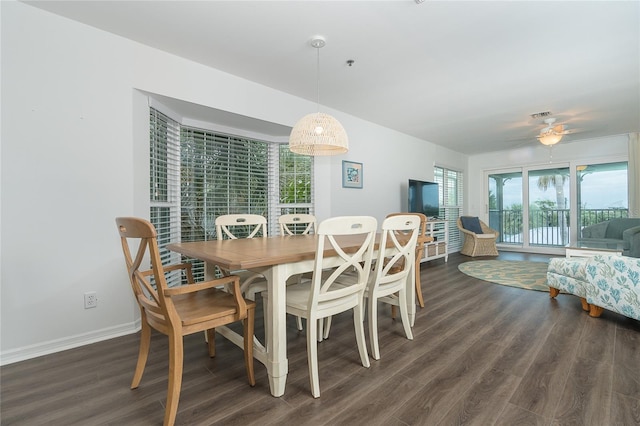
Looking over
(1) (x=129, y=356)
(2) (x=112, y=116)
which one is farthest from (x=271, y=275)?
(2) (x=112, y=116)

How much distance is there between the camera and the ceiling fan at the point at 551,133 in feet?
14.1

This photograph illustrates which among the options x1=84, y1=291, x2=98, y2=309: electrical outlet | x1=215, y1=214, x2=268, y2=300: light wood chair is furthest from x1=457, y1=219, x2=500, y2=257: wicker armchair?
x1=84, y1=291, x2=98, y2=309: electrical outlet

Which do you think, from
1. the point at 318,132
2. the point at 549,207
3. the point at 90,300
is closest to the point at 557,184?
the point at 549,207

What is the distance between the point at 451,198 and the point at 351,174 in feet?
11.9

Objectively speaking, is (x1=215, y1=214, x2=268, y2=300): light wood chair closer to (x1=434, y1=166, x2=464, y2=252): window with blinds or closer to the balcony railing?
(x1=434, y1=166, x2=464, y2=252): window with blinds

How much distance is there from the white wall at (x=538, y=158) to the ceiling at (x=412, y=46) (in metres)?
1.97

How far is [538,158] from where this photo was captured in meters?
6.33

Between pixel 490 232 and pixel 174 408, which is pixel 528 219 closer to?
pixel 490 232

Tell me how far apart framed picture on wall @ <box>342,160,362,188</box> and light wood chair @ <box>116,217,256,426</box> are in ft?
9.04

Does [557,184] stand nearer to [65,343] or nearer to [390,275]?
[390,275]

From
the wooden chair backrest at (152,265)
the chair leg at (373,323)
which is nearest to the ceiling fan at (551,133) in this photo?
the chair leg at (373,323)

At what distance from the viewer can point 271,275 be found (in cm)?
153

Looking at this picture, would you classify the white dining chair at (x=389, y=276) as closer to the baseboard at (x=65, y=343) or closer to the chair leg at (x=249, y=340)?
the chair leg at (x=249, y=340)

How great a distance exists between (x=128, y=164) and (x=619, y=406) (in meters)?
3.46
